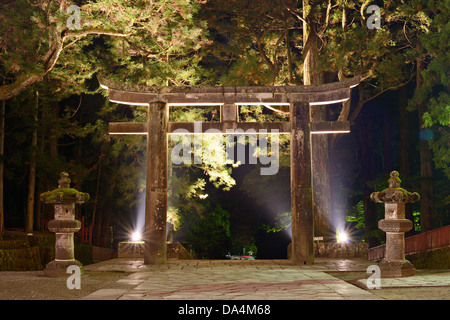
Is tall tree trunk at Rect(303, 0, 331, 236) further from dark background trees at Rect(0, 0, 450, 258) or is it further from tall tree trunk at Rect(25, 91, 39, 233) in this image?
tall tree trunk at Rect(25, 91, 39, 233)

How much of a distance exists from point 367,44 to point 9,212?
18.8 metres

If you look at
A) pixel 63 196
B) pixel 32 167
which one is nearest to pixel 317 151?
pixel 63 196

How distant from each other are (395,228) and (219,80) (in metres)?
12.6

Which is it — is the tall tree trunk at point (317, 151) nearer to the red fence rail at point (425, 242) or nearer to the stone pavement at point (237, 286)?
the red fence rail at point (425, 242)

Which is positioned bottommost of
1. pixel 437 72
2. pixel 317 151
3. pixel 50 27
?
pixel 317 151

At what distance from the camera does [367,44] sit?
16.9 m

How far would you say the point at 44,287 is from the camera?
285 inches

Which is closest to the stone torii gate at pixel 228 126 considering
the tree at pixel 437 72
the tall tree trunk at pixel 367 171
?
the tree at pixel 437 72

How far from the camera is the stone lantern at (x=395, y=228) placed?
28.4ft

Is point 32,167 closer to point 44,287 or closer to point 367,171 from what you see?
point 44,287

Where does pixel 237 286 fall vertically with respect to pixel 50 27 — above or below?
below
